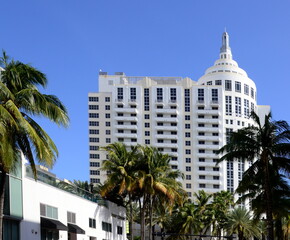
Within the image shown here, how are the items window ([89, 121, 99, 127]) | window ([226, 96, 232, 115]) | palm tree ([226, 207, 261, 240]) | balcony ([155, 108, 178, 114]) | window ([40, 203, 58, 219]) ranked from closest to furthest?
window ([40, 203, 58, 219])
palm tree ([226, 207, 261, 240])
window ([89, 121, 99, 127])
balcony ([155, 108, 178, 114])
window ([226, 96, 232, 115])

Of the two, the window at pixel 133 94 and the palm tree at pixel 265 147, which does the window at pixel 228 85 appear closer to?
the window at pixel 133 94

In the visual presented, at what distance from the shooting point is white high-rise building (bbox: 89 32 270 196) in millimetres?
139125

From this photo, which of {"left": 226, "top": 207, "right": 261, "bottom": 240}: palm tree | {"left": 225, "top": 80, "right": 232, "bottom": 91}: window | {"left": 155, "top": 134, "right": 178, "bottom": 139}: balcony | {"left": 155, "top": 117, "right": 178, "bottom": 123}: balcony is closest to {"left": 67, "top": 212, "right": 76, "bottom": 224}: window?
{"left": 226, "top": 207, "right": 261, "bottom": 240}: palm tree

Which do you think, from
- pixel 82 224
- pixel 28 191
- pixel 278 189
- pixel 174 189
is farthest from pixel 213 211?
pixel 28 191

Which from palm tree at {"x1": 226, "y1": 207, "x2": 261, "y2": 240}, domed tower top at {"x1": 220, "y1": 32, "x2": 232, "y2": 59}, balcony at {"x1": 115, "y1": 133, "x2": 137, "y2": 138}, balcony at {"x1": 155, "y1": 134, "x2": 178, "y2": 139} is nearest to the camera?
palm tree at {"x1": 226, "y1": 207, "x2": 261, "y2": 240}

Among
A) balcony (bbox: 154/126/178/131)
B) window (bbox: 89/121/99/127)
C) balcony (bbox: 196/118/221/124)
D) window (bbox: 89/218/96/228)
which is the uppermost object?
balcony (bbox: 196/118/221/124)

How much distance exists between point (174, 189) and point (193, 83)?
3670 inches

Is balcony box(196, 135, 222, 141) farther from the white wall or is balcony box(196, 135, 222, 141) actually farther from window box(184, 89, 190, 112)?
the white wall

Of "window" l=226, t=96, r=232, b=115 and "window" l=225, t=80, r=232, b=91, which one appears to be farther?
"window" l=225, t=80, r=232, b=91

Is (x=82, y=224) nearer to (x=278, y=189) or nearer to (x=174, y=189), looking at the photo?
(x=174, y=189)

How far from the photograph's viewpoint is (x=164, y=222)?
326 ft

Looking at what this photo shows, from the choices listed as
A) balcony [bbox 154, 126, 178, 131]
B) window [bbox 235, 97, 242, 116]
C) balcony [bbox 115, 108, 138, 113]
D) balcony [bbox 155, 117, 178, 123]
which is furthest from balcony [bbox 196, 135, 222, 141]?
balcony [bbox 115, 108, 138, 113]

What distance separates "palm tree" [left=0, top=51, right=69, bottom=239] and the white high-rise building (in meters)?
112

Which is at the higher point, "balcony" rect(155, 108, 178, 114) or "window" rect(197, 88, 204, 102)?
"window" rect(197, 88, 204, 102)
